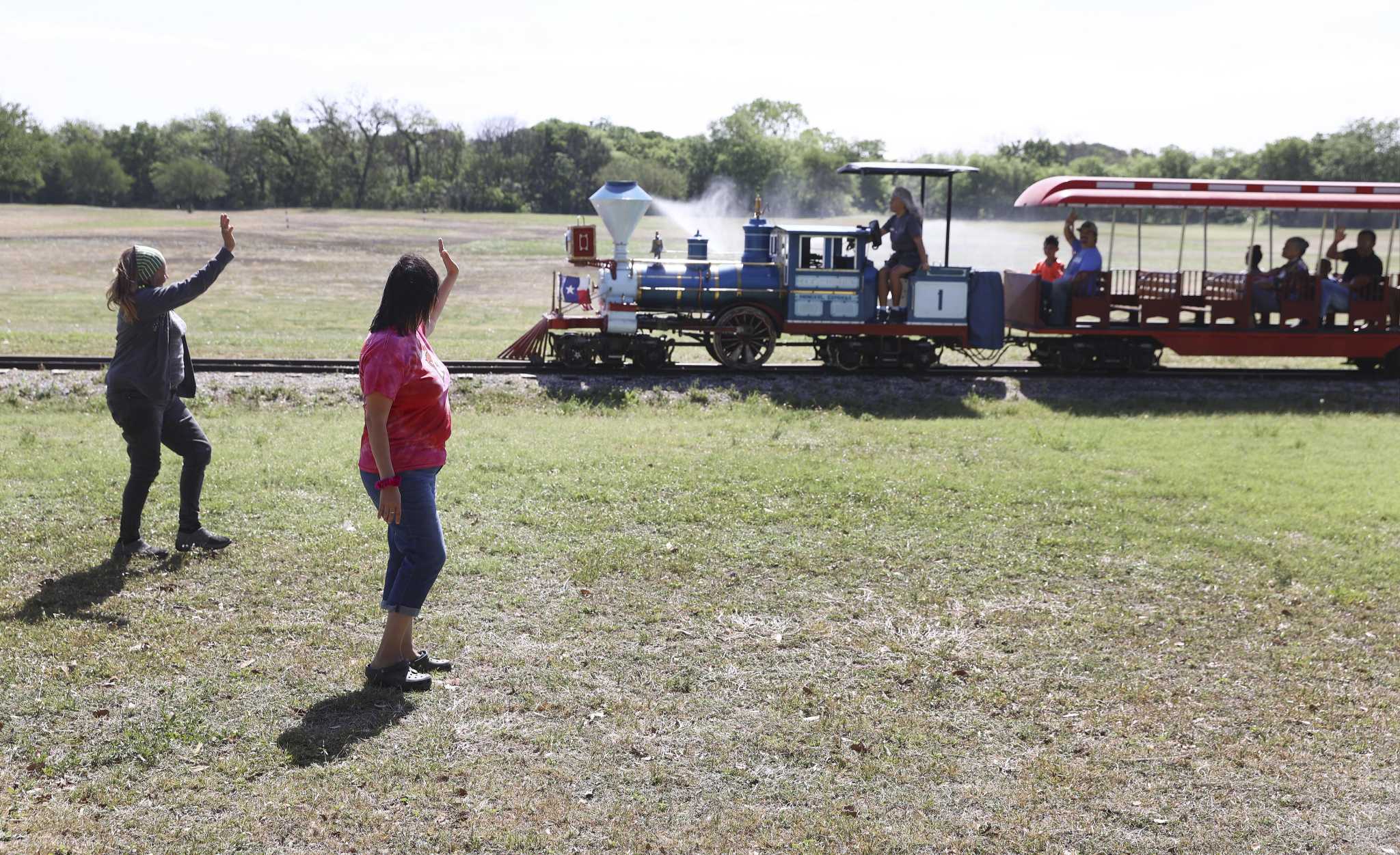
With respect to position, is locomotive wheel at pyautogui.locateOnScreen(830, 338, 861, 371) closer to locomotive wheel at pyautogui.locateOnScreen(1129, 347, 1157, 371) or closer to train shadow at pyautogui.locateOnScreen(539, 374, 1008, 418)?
train shadow at pyautogui.locateOnScreen(539, 374, 1008, 418)

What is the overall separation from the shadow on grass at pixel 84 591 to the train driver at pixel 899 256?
11.4 meters

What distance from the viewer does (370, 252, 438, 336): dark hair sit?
5.41 m

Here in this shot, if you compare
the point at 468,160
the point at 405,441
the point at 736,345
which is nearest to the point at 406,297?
the point at 405,441

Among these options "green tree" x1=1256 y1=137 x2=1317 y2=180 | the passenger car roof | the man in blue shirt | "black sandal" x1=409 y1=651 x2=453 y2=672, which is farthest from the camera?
"green tree" x1=1256 y1=137 x2=1317 y2=180

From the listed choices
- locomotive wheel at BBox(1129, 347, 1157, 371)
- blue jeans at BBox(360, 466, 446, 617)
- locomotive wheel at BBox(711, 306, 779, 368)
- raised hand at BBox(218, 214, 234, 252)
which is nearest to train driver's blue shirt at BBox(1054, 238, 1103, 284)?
locomotive wheel at BBox(1129, 347, 1157, 371)

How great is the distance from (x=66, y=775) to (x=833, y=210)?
33.2 meters

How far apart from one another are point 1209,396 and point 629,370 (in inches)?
318

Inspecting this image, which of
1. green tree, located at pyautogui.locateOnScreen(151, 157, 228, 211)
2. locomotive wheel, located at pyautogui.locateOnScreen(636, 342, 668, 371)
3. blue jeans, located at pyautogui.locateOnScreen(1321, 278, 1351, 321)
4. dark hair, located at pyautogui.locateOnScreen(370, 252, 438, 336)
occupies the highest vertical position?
green tree, located at pyautogui.locateOnScreen(151, 157, 228, 211)

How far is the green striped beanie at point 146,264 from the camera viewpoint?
7215 millimetres

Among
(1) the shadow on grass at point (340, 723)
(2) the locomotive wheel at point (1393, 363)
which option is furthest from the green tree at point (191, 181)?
(1) the shadow on grass at point (340, 723)

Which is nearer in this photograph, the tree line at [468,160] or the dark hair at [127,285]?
the dark hair at [127,285]

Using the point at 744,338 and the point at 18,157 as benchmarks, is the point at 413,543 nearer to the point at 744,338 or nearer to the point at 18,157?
the point at 744,338

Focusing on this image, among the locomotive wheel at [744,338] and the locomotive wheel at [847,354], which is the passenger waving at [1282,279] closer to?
the locomotive wheel at [847,354]

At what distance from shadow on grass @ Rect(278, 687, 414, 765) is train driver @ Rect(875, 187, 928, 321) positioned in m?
12.1
